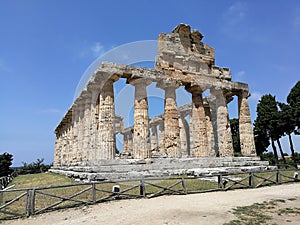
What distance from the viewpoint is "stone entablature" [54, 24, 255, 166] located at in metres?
16.9

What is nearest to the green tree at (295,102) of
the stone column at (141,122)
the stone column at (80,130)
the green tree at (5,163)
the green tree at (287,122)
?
the green tree at (287,122)

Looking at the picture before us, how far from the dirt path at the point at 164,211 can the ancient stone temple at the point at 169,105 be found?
659 cm

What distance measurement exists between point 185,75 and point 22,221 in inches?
649

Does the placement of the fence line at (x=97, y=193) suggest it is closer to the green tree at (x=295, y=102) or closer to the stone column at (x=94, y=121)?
the stone column at (x=94, y=121)

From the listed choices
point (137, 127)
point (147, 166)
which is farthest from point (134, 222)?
point (137, 127)

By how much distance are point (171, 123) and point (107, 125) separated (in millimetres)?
5212

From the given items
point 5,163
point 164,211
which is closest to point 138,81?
point 164,211

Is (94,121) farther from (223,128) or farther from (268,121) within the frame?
(268,121)

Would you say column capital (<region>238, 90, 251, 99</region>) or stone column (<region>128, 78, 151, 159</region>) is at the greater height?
column capital (<region>238, 90, 251, 99</region>)

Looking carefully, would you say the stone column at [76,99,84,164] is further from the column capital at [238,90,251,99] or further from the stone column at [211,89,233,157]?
the column capital at [238,90,251,99]

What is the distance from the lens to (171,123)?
18.4 m

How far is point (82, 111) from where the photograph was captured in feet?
79.3

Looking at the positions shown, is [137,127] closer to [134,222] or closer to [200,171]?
[200,171]

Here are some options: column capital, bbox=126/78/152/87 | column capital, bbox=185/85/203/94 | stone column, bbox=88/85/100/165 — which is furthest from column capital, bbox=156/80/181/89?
stone column, bbox=88/85/100/165
